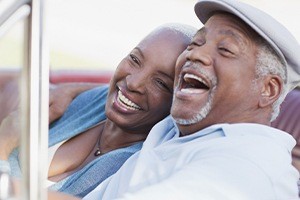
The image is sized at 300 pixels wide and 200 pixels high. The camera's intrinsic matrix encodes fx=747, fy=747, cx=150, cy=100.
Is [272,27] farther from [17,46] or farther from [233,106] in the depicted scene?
[17,46]

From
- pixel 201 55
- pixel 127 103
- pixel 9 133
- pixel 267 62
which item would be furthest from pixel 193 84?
pixel 9 133

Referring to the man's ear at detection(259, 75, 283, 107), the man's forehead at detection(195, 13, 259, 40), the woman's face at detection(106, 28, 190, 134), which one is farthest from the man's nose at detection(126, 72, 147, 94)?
the man's ear at detection(259, 75, 283, 107)

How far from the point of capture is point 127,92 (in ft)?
7.85

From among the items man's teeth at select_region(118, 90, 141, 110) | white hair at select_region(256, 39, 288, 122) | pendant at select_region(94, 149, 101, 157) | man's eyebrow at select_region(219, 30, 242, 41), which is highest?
man's eyebrow at select_region(219, 30, 242, 41)

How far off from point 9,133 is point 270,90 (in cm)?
81

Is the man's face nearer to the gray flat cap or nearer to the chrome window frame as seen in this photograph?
the gray flat cap

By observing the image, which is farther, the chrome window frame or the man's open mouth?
the man's open mouth

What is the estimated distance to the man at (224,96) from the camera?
6.13 ft

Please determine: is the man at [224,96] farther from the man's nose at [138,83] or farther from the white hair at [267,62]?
the man's nose at [138,83]

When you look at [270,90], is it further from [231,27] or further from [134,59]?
[134,59]

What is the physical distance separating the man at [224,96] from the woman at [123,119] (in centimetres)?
16

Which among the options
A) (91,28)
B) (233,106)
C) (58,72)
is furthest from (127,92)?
(91,28)

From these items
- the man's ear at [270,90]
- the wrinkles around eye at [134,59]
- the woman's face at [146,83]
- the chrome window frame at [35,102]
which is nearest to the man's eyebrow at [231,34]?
the man's ear at [270,90]

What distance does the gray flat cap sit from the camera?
2021 mm
